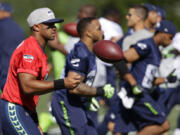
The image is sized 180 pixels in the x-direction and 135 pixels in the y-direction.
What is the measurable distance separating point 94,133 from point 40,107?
417cm

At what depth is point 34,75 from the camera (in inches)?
155

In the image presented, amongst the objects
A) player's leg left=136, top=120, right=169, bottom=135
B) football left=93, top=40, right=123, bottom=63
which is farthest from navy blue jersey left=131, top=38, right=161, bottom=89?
football left=93, top=40, right=123, bottom=63

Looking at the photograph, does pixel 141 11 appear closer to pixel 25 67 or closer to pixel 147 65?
pixel 147 65

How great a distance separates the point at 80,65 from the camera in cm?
473

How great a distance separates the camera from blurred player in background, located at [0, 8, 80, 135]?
3.94 m

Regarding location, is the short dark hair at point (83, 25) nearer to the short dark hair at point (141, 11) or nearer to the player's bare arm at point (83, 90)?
the player's bare arm at point (83, 90)

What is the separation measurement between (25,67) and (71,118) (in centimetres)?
122

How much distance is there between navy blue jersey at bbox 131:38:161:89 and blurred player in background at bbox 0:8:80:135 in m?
1.82

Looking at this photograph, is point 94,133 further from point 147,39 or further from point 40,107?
point 40,107

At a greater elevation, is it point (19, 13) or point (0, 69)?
point (0, 69)

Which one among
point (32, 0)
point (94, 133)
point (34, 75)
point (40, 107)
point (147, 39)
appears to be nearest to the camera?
point (34, 75)

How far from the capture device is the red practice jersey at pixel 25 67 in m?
3.96

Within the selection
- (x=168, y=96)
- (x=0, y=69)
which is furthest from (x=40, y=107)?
(x=168, y=96)

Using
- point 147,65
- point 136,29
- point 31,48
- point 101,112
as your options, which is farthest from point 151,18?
point 31,48
